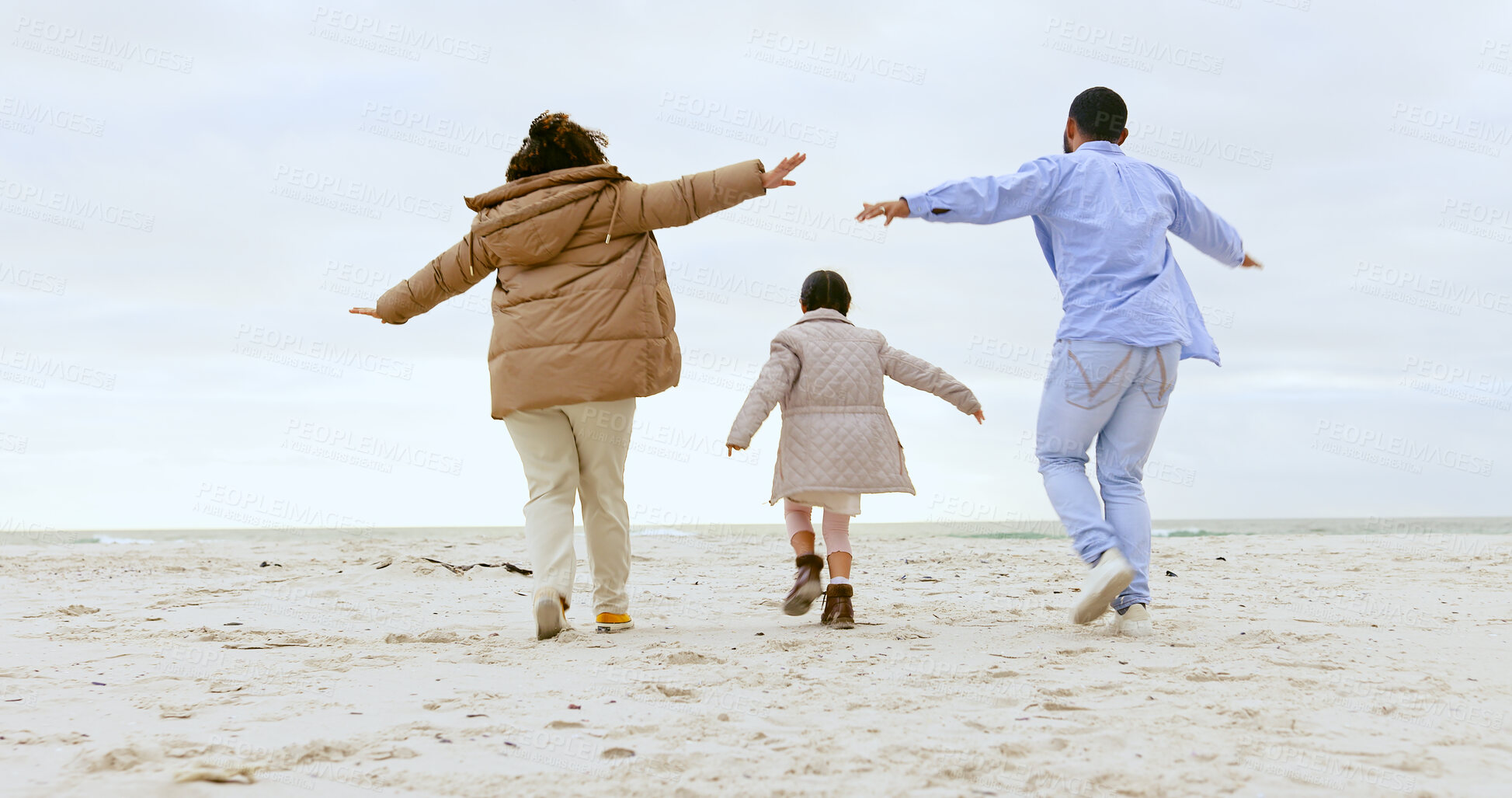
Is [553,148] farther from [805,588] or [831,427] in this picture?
[805,588]

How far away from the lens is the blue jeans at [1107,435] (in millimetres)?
3811

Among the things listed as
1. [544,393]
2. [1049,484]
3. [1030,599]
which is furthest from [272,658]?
[1030,599]

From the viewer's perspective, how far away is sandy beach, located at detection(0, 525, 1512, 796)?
207cm

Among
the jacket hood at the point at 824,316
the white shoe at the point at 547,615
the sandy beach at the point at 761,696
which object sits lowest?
the sandy beach at the point at 761,696

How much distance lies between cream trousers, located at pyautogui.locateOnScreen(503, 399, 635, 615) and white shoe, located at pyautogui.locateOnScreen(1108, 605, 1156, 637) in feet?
6.36

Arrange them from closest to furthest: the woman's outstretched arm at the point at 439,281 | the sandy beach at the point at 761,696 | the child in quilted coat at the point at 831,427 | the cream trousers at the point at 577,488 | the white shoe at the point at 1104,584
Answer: the sandy beach at the point at 761,696 → the white shoe at the point at 1104,584 → the cream trousers at the point at 577,488 → the woman's outstretched arm at the point at 439,281 → the child in quilted coat at the point at 831,427

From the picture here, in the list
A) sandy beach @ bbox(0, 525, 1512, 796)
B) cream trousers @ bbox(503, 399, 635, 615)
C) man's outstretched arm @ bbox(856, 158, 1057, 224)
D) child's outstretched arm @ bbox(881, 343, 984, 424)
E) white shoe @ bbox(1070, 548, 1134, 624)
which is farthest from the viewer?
child's outstretched arm @ bbox(881, 343, 984, 424)

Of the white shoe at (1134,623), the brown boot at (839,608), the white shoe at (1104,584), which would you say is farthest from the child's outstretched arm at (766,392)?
the white shoe at (1134,623)

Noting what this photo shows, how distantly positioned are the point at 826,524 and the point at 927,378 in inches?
31.6

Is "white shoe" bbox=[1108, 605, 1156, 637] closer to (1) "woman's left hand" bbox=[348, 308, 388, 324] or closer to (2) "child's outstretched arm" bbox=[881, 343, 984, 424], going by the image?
(2) "child's outstretched arm" bbox=[881, 343, 984, 424]

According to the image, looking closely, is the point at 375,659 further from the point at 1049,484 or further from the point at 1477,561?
the point at 1477,561

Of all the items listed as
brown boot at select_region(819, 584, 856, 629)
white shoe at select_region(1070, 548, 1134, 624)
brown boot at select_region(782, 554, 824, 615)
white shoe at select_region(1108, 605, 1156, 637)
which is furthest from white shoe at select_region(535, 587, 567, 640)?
white shoe at select_region(1108, 605, 1156, 637)

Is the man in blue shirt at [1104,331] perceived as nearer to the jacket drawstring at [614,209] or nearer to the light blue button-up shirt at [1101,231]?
the light blue button-up shirt at [1101,231]

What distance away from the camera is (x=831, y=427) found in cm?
433
